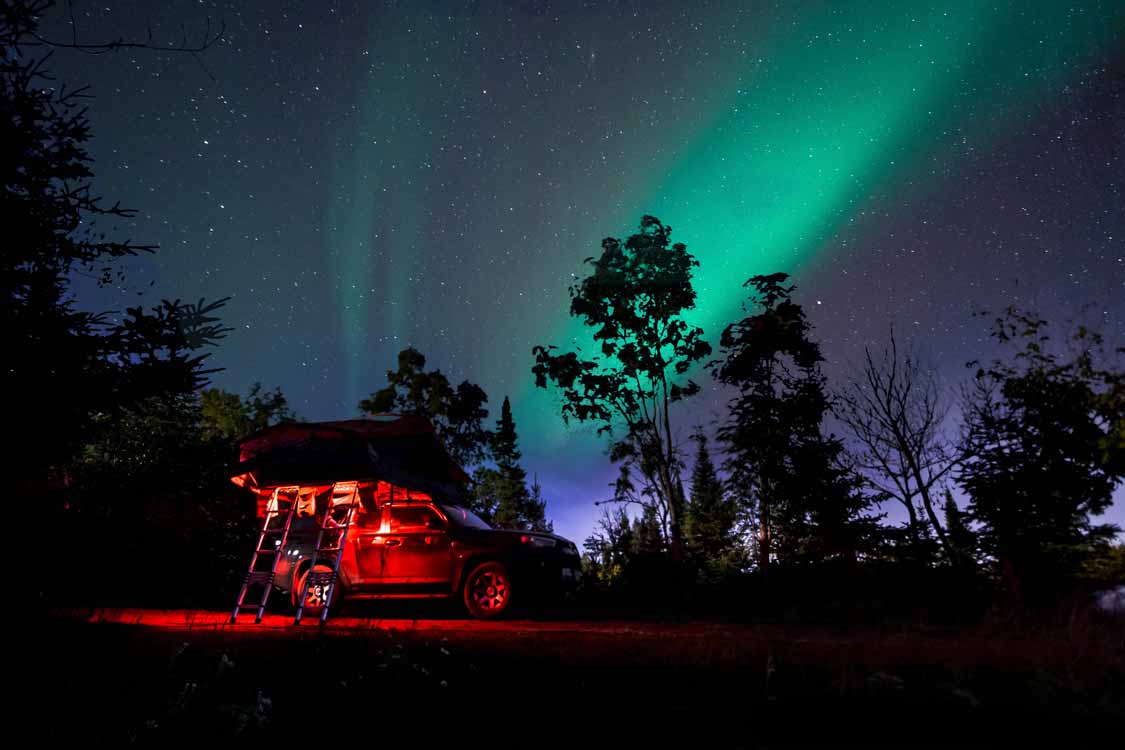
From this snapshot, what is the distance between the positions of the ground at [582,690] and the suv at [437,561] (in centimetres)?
366

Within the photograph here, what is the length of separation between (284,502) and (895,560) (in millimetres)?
16995

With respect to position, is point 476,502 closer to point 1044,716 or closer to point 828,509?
point 828,509

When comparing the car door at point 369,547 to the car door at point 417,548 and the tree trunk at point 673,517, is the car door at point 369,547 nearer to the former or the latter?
the car door at point 417,548

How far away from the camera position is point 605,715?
3.96 m

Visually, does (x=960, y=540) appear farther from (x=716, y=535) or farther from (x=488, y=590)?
(x=488, y=590)

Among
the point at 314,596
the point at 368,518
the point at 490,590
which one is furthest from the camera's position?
the point at 314,596

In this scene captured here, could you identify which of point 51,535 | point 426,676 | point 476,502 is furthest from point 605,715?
point 476,502

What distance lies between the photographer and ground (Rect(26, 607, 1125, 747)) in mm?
3359

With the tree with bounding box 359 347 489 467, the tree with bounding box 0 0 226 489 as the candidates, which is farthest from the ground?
the tree with bounding box 359 347 489 467

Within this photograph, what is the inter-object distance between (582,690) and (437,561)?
6.45 meters

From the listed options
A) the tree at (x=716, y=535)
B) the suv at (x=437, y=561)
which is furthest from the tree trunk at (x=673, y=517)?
the suv at (x=437, y=561)

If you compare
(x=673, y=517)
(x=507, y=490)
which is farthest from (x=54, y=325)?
(x=507, y=490)

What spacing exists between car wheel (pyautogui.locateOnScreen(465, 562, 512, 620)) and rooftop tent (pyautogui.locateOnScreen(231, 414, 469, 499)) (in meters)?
1.98

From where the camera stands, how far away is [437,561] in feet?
34.1
